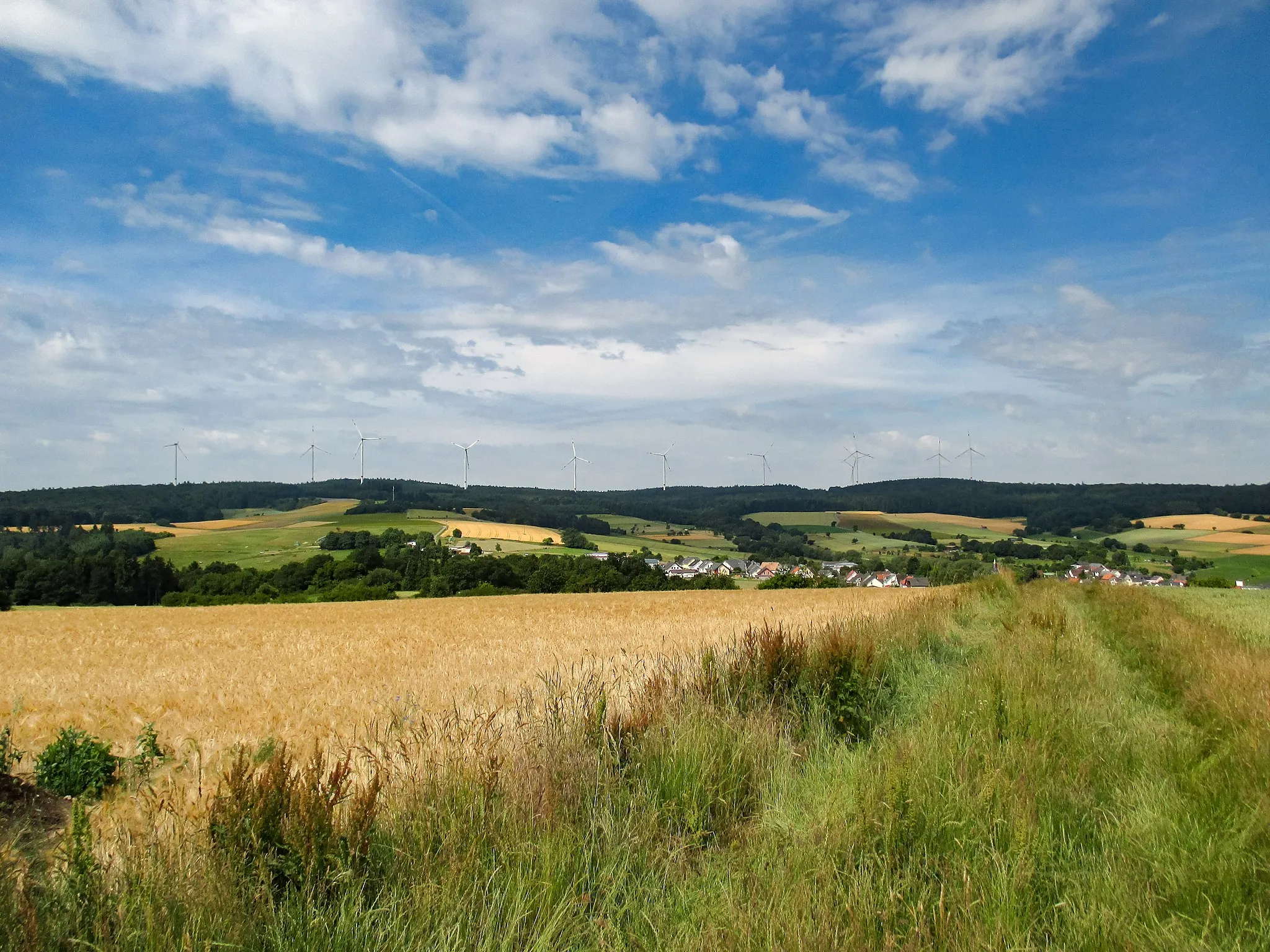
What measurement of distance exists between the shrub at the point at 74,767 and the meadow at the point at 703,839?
0.49 metres

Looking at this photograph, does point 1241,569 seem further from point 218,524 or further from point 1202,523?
point 218,524

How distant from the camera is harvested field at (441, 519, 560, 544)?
89.9 m

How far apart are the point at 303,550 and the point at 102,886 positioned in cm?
8477

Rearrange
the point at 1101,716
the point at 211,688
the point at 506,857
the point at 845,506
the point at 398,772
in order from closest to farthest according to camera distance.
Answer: the point at 506,857 → the point at 398,772 → the point at 1101,716 → the point at 211,688 → the point at 845,506

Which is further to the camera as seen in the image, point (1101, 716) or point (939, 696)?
point (939, 696)

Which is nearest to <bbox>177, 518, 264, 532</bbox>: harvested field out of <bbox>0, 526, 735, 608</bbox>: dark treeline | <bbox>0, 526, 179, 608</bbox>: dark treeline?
<bbox>0, 526, 735, 608</bbox>: dark treeline

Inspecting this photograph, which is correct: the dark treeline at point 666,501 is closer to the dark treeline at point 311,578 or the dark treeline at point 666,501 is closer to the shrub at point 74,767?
the dark treeline at point 311,578

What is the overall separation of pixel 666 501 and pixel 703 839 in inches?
5785

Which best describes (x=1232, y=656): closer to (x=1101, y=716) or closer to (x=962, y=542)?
(x=1101, y=716)

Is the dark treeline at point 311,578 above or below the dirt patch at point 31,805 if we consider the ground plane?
below

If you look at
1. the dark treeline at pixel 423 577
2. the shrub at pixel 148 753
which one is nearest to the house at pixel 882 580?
the dark treeline at pixel 423 577

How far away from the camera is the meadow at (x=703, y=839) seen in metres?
3.34

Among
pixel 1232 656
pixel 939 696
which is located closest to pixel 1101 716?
pixel 939 696

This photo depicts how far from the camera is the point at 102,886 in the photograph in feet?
10.7
